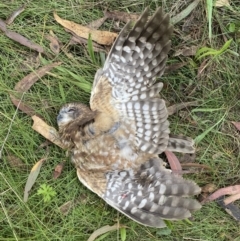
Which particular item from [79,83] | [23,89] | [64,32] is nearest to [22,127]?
[23,89]

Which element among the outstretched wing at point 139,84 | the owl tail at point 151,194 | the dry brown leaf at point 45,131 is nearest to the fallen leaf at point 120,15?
the outstretched wing at point 139,84

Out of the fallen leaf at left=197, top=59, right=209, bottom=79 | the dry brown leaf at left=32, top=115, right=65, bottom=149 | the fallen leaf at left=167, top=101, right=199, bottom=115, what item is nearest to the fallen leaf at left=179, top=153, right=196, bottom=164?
the fallen leaf at left=167, top=101, right=199, bottom=115

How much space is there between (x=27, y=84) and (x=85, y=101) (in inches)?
15.3

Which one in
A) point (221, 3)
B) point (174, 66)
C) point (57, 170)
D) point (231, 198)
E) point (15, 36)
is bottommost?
point (231, 198)

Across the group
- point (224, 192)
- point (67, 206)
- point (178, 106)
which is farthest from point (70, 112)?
point (224, 192)

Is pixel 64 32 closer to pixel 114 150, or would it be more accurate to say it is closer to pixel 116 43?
pixel 116 43

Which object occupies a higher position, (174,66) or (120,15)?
(120,15)

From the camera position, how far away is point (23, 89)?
3477 mm

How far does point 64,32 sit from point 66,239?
1.34m

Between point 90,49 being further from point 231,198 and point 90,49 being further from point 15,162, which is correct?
point 231,198

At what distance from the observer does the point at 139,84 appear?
128 inches

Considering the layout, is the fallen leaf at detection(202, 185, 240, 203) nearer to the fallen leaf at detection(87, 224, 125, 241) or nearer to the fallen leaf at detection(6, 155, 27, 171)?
the fallen leaf at detection(87, 224, 125, 241)

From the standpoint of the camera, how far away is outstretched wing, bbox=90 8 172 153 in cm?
308

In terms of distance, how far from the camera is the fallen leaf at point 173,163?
11.5 feet
